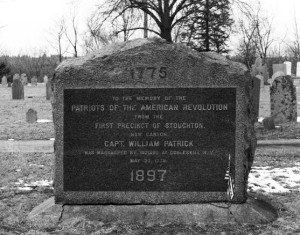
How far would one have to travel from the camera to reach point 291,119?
13.9 m

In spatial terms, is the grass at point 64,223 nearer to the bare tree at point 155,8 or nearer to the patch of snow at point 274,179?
the patch of snow at point 274,179

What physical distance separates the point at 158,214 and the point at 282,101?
32.1ft

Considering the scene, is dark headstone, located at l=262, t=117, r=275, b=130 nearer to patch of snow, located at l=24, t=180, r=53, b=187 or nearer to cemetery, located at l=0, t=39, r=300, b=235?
patch of snow, located at l=24, t=180, r=53, b=187

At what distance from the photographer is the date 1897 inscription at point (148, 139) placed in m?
5.07

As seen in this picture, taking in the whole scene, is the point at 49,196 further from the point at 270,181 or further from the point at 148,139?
the point at 270,181

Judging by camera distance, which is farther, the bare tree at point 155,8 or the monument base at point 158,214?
the bare tree at point 155,8

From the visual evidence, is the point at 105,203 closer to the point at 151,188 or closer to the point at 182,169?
the point at 151,188

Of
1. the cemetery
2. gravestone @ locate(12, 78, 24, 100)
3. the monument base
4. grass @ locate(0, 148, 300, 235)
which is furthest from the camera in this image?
gravestone @ locate(12, 78, 24, 100)

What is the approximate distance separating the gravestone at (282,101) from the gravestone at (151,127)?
29.5 feet

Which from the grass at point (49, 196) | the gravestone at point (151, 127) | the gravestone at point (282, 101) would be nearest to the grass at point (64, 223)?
the grass at point (49, 196)

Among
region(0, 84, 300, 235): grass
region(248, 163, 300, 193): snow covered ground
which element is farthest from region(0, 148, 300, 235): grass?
region(248, 163, 300, 193): snow covered ground

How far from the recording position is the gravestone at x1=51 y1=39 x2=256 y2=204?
505cm

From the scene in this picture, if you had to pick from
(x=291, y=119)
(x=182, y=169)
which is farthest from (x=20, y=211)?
(x=291, y=119)

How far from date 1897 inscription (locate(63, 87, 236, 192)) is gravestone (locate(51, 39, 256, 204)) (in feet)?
0.03
